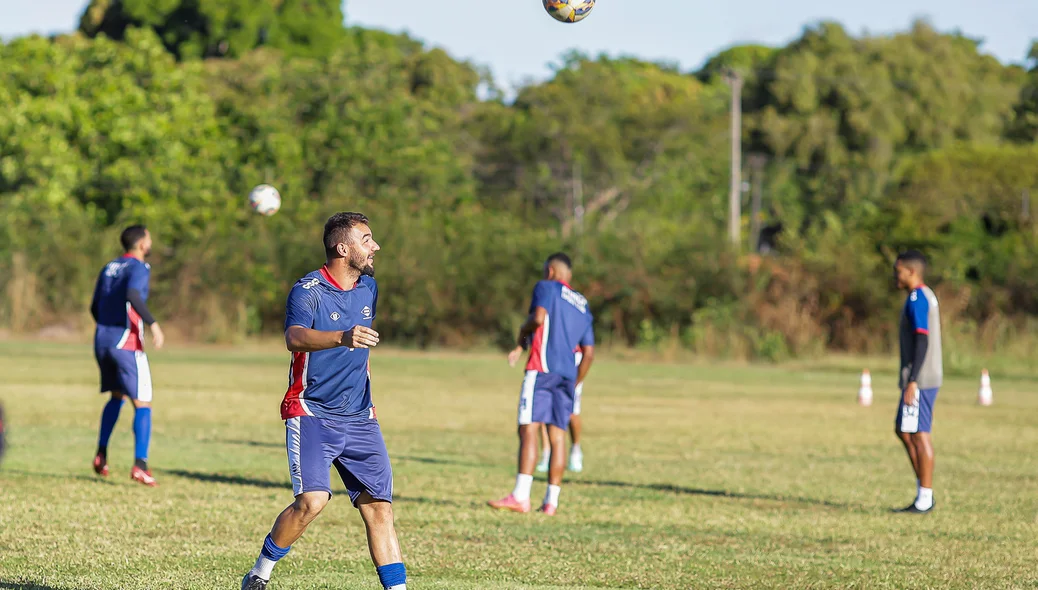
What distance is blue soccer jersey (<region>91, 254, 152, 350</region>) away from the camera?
39.6ft

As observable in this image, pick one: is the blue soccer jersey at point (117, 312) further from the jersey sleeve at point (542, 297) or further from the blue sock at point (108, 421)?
the jersey sleeve at point (542, 297)

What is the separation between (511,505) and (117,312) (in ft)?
12.9

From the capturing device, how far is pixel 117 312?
12.2 metres

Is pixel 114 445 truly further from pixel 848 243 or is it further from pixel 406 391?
pixel 848 243

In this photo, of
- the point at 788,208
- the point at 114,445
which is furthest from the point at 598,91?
the point at 114,445

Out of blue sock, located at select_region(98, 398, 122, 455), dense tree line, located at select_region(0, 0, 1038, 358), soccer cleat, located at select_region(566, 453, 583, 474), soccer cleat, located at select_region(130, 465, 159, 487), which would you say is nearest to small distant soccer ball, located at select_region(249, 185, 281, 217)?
soccer cleat, located at select_region(566, 453, 583, 474)

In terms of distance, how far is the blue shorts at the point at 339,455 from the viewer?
21.9ft

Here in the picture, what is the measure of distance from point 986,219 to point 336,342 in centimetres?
4379

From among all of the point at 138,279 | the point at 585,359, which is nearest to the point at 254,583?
the point at 138,279

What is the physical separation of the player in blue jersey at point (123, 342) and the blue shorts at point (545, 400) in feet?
10.6

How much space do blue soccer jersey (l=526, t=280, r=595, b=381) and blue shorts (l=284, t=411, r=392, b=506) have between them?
4.44 m

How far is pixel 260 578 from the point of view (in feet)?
22.2

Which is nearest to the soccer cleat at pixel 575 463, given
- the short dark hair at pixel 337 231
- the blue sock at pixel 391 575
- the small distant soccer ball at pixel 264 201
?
the small distant soccer ball at pixel 264 201

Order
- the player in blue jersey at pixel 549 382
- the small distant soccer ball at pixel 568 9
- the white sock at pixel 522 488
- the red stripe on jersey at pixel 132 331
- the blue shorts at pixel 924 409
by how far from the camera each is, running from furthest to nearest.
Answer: the red stripe on jersey at pixel 132 331 < the blue shorts at pixel 924 409 < the player in blue jersey at pixel 549 382 < the white sock at pixel 522 488 < the small distant soccer ball at pixel 568 9
